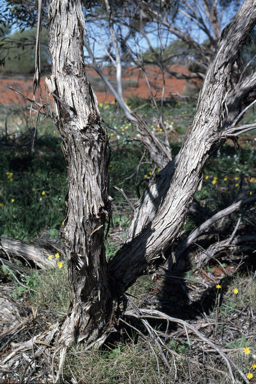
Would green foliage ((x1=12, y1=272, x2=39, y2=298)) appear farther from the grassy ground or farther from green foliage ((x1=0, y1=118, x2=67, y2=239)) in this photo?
green foliage ((x1=0, y1=118, x2=67, y2=239))

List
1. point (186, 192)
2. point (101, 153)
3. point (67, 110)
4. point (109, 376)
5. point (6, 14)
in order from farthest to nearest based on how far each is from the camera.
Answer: point (6, 14), point (186, 192), point (109, 376), point (101, 153), point (67, 110)

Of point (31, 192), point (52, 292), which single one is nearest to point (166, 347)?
point (52, 292)

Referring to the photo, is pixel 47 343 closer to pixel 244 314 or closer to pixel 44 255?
pixel 44 255

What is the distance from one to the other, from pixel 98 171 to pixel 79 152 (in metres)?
0.15

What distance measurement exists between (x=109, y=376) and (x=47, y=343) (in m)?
0.45

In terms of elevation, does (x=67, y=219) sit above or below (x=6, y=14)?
below

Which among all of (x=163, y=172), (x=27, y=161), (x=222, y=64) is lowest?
(x=27, y=161)

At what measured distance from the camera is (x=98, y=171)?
1790 mm

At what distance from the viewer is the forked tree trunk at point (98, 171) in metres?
1.68

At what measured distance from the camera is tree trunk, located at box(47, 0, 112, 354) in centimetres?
167

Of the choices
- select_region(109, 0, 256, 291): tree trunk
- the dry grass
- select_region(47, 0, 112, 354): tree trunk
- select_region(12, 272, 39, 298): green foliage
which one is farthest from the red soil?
select_region(47, 0, 112, 354): tree trunk

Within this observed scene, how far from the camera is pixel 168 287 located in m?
3.17

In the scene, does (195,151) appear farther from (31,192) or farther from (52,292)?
(31,192)

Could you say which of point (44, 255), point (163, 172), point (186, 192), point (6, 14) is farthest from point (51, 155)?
point (186, 192)
